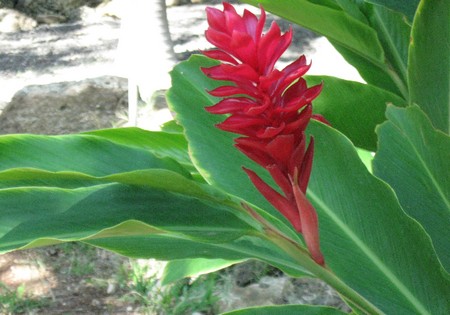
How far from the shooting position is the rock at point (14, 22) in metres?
7.28

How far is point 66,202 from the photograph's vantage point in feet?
3.74

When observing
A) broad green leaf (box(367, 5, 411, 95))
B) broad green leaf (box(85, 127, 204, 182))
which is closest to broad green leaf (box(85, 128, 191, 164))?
broad green leaf (box(85, 127, 204, 182))

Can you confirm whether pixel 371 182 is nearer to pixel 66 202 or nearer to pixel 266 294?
pixel 66 202

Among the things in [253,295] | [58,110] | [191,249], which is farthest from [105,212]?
[58,110]

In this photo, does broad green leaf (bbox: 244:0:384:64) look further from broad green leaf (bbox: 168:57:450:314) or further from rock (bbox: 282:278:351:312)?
rock (bbox: 282:278:351:312)

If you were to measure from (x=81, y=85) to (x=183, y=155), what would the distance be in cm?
262

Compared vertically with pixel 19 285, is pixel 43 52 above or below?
below

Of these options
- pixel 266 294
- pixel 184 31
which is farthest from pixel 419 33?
pixel 184 31

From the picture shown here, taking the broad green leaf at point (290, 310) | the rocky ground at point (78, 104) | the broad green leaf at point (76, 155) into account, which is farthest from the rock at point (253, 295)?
the broad green leaf at point (76, 155)

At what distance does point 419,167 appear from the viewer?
1.37 metres

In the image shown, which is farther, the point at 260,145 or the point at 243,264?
the point at 243,264

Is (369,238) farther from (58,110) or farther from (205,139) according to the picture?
(58,110)

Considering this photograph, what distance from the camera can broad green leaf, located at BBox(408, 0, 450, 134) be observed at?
139 cm

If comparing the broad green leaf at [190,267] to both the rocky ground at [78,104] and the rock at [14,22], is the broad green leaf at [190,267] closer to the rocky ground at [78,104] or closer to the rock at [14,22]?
the rocky ground at [78,104]
